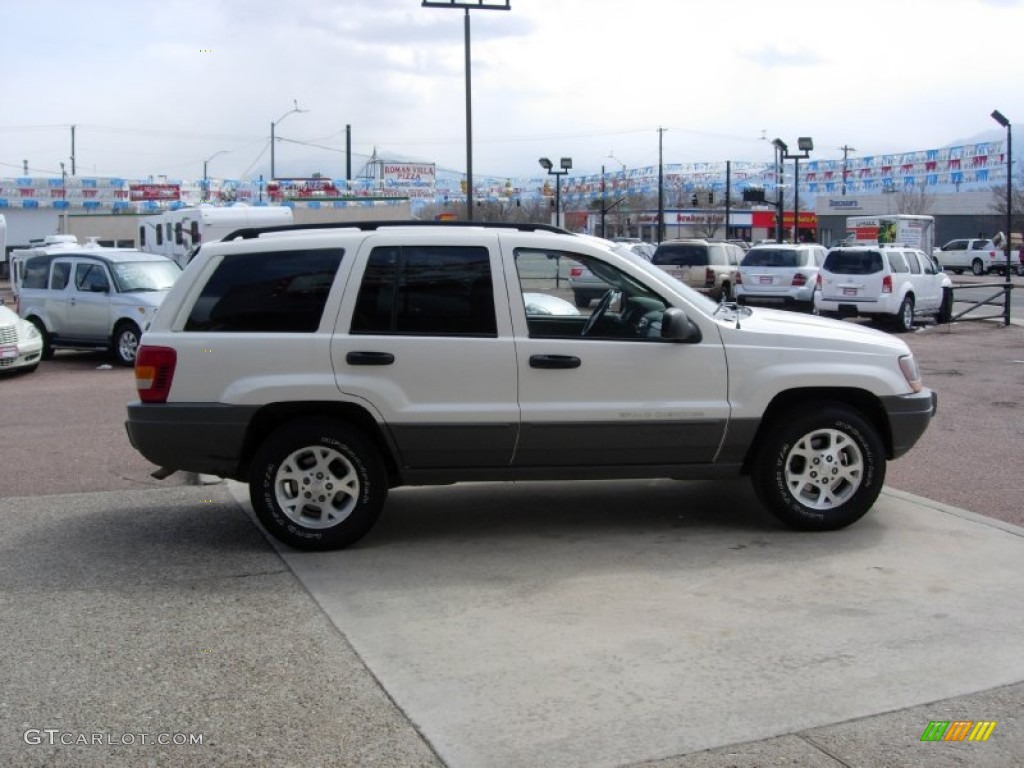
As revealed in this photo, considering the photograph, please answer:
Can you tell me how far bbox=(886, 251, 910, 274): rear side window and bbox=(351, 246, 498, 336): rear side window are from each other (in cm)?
1738

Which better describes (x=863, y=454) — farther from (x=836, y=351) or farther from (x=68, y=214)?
(x=68, y=214)

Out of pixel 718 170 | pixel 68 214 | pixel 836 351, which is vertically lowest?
pixel 836 351

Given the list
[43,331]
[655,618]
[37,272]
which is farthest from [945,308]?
[655,618]

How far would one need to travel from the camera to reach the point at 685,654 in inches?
193

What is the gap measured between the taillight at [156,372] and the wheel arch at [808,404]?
11.2 ft

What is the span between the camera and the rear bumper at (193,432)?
6.42m

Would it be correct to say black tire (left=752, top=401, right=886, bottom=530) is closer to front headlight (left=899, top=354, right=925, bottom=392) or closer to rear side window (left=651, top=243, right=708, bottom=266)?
front headlight (left=899, top=354, right=925, bottom=392)

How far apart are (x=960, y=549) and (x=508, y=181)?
75280 millimetres

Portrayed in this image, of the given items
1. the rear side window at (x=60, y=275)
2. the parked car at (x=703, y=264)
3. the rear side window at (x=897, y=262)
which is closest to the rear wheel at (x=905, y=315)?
the rear side window at (x=897, y=262)

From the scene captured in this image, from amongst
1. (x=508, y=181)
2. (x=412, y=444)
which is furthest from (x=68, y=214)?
(x=412, y=444)

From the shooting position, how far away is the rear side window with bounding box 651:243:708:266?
92.4 feet

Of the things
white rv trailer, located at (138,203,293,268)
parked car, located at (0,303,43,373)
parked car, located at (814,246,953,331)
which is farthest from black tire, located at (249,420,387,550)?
white rv trailer, located at (138,203,293,268)

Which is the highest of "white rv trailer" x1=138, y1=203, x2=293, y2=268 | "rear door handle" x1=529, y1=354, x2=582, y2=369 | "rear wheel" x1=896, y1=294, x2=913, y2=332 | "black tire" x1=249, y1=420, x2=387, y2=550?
"white rv trailer" x1=138, y1=203, x2=293, y2=268

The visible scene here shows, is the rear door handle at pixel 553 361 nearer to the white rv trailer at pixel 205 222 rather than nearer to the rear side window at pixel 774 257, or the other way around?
the rear side window at pixel 774 257
